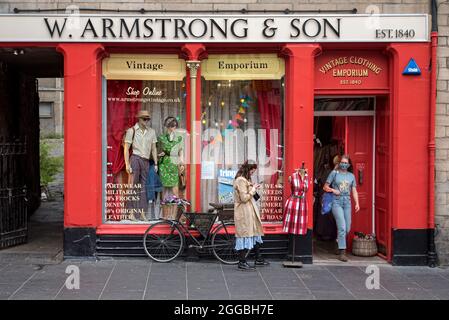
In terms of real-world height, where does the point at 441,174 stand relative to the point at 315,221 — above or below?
above

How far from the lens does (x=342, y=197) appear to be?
10133mm

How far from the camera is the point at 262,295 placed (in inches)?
312

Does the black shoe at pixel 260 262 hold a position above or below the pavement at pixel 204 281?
above

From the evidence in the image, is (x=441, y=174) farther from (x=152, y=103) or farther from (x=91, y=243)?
(x=91, y=243)

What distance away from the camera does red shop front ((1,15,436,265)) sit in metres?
9.73

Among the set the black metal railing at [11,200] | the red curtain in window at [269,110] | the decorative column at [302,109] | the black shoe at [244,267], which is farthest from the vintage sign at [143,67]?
the black shoe at [244,267]

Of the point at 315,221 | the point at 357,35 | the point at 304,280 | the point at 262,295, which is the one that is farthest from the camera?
the point at 315,221

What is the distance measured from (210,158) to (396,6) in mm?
3961

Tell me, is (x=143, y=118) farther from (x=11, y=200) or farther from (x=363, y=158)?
(x=363, y=158)

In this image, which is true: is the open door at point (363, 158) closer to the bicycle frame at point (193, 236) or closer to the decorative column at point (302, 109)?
the decorative column at point (302, 109)

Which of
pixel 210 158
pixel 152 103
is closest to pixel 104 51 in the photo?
pixel 152 103

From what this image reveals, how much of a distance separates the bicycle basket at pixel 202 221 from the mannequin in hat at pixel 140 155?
105cm

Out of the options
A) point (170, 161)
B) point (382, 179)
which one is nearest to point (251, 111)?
point (170, 161)

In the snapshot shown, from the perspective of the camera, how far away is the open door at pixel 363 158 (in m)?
10.9
